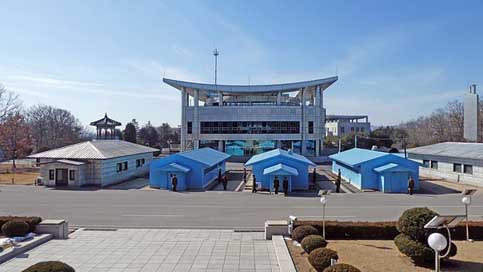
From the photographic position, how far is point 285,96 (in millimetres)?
66875

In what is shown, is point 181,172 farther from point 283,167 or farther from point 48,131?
point 48,131

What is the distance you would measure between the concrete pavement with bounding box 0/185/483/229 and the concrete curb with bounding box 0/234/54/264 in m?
3.15

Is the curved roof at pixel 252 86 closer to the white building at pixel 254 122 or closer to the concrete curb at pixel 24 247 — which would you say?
the white building at pixel 254 122

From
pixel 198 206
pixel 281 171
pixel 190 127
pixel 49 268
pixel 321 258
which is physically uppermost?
pixel 190 127

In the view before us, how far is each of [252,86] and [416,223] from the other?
5222cm

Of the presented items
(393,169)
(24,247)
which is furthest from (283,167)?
(24,247)

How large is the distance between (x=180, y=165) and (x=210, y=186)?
125 inches

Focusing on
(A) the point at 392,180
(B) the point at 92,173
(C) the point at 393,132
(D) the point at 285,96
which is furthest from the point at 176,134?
(A) the point at 392,180

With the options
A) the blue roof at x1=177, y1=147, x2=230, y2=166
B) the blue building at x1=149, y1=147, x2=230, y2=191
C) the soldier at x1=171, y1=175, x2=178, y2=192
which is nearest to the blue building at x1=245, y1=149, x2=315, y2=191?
the blue building at x1=149, y1=147, x2=230, y2=191

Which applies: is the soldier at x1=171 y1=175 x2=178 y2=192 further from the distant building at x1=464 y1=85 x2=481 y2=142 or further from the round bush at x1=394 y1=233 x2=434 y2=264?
the distant building at x1=464 y1=85 x2=481 y2=142

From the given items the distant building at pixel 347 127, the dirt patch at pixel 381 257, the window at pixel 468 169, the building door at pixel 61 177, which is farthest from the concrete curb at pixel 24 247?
the distant building at pixel 347 127

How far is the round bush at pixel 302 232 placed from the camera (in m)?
12.3

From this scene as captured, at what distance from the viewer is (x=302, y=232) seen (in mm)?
12375

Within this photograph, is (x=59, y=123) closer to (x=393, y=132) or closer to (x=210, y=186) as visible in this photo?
(x=210, y=186)
